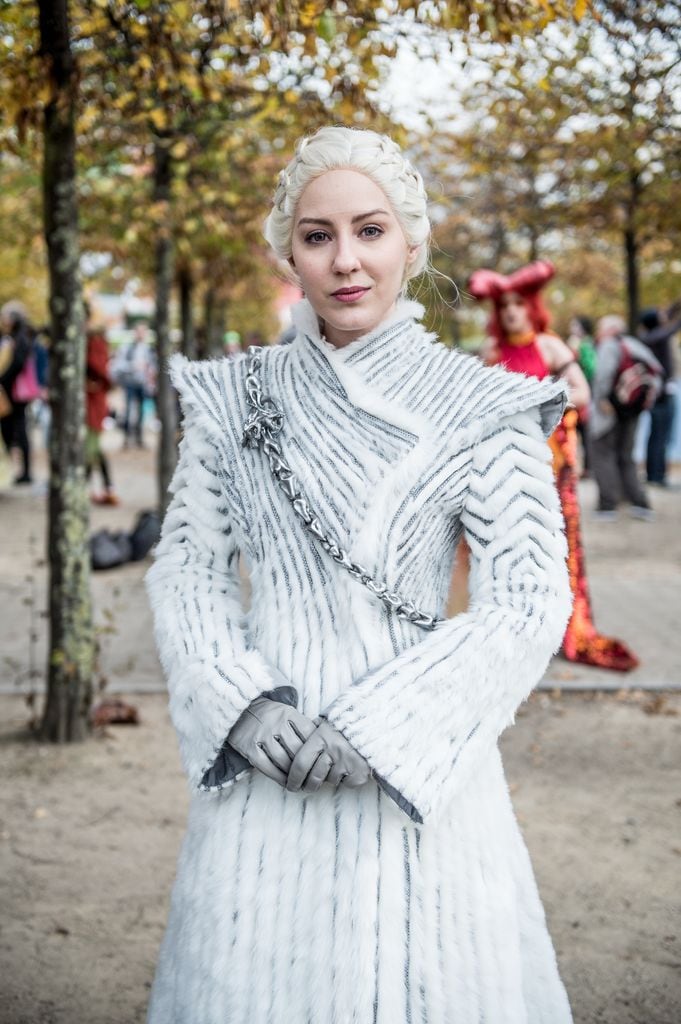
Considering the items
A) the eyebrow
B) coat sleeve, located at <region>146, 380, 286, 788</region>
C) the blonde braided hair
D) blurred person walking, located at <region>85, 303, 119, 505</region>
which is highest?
the blonde braided hair

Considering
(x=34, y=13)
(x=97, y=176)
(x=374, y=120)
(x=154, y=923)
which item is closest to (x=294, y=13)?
(x=374, y=120)

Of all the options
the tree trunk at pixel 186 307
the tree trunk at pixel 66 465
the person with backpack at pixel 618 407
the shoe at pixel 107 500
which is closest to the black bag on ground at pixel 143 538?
the shoe at pixel 107 500

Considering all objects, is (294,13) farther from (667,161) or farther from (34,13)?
(667,161)

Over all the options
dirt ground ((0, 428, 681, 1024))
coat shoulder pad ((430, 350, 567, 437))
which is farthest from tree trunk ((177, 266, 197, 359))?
coat shoulder pad ((430, 350, 567, 437))

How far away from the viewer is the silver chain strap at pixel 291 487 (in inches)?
76.5

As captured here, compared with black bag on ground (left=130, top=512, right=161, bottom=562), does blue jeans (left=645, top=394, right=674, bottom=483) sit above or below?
above

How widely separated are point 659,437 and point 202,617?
45.4ft

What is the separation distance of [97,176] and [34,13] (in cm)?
503

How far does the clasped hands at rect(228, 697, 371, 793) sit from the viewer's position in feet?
5.90

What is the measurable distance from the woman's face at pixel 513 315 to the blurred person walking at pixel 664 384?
7.00m

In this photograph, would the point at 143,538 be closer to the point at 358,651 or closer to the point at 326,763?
the point at 358,651

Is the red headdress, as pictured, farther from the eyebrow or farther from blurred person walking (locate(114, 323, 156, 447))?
blurred person walking (locate(114, 323, 156, 447))

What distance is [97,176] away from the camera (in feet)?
32.5

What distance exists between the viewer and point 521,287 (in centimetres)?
647
